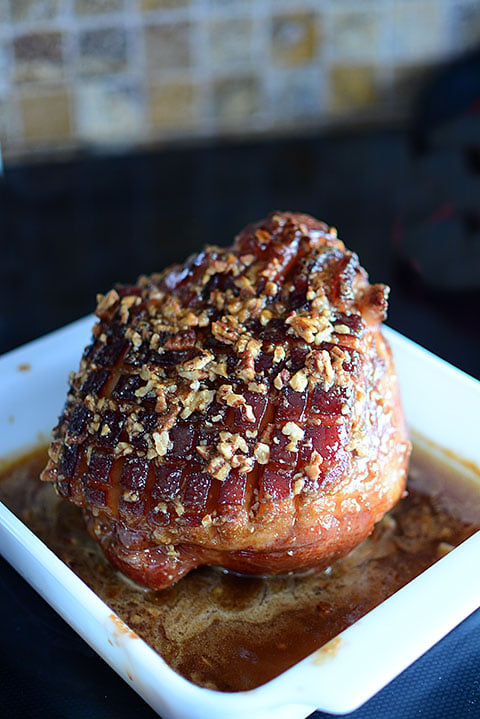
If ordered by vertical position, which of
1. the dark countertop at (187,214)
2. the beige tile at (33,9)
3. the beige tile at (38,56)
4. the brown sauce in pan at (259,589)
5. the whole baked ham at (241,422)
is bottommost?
the brown sauce in pan at (259,589)

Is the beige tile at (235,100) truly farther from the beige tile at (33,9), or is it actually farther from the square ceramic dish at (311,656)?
the square ceramic dish at (311,656)

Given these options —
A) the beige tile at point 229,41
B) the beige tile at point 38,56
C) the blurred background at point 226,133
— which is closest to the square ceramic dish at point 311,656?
the blurred background at point 226,133

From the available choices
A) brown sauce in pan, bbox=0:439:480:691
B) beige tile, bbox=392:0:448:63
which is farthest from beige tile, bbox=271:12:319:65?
brown sauce in pan, bbox=0:439:480:691

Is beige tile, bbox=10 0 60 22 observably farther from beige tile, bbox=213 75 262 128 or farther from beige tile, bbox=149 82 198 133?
beige tile, bbox=213 75 262 128

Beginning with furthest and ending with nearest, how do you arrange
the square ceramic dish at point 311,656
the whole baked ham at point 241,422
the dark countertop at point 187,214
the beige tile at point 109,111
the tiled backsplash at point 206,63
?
the beige tile at point 109,111
the tiled backsplash at point 206,63
the dark countertop at point 187,214
the whole baked ham at point 241,422
the square ceramic dish at point 311,656

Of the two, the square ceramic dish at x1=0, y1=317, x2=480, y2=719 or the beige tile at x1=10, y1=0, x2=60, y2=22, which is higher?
the beige tile at x1=10, y1=0, x2=60, y2=22

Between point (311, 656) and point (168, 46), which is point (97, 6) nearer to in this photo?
point (168, 46)


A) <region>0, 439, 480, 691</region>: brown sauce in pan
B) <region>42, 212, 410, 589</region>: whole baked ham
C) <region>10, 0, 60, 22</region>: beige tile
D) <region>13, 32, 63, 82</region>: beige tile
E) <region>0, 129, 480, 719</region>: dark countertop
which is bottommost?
<region>0, 439, 480, 691</region>: brown sauce in pan

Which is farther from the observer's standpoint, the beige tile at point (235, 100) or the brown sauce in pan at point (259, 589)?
the beige tile at point (235, 100)
